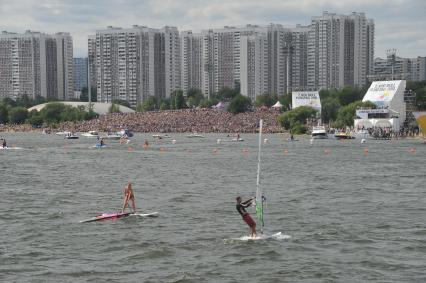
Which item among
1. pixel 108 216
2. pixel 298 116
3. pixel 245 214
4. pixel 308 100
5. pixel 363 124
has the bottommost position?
pixel 108 216

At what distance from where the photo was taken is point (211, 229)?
110ft

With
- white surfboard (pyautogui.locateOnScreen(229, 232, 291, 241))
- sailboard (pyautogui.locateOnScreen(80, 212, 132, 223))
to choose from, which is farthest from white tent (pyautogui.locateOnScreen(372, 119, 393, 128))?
white surfboard (pyautogui.locateOnScreen(229, 232, 291, 241))

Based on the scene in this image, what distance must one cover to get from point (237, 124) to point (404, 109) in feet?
184

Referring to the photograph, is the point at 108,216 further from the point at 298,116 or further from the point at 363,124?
the point at 298,116

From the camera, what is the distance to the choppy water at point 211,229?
26.3m

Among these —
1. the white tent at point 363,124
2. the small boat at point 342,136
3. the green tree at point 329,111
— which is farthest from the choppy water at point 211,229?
the green tree at point 329,111

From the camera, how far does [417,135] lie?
139 meters

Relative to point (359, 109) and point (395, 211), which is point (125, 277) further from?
point (359, 109)

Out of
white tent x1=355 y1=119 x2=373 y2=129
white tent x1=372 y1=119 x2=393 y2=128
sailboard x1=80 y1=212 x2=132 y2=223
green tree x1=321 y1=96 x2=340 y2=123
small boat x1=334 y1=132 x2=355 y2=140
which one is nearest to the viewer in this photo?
sailboard x1=80 y1=212 x2=132 y2=223

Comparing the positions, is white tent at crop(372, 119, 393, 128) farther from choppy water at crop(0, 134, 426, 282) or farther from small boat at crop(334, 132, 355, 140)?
choppy water at crop(0, 134, 426, 282)

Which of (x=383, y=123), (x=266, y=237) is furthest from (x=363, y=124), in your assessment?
(x=266, y=237)

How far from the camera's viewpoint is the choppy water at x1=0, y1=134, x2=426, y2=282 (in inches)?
1035

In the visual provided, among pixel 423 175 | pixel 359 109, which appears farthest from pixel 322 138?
pixel 423 175

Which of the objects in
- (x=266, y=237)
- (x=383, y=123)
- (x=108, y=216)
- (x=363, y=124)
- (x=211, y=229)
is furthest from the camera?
(x=363, y=124)
